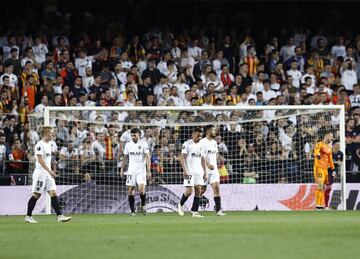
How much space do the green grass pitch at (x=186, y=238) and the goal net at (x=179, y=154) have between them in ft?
16.1

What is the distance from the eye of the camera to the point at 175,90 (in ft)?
95.4

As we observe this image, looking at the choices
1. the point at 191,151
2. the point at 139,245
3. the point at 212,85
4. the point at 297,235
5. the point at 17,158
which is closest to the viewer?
the point at 139,245

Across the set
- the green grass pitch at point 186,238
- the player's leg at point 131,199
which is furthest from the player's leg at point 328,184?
the player's leg at point 131,199

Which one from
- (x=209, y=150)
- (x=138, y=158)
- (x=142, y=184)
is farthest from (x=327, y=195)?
(x=138, y=158)

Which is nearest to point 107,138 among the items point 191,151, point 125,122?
point 125,122

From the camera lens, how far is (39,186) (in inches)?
810

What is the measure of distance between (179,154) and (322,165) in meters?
3.89

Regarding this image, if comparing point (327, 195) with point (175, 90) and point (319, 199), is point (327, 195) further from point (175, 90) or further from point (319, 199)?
point (175, 90)

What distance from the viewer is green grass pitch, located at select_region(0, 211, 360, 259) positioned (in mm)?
13078

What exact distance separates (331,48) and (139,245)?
20.0 meters

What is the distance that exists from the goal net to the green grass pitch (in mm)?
4902

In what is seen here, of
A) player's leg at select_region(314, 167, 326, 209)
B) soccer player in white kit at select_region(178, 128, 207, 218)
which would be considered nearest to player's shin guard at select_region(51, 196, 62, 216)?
soccer player in white kit at select_region(178, 128, 207, 218)

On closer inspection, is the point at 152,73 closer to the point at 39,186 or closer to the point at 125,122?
the point at 125,122

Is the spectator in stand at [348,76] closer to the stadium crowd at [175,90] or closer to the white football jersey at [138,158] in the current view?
the stadium crowd at [175,90]
